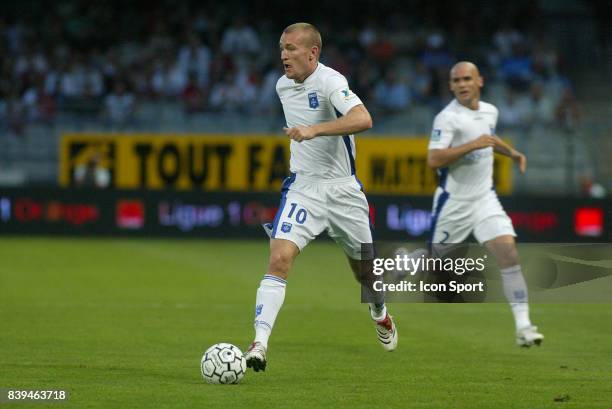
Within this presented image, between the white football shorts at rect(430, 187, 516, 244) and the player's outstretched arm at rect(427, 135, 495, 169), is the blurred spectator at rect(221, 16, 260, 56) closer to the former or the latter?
the white football shorts at rect(430, 187, 516, 244)

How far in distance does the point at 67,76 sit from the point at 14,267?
29.3ft

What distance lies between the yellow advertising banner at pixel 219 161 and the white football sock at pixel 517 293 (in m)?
13.2

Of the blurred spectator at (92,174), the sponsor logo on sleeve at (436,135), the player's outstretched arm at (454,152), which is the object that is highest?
the sponsor logo on sleeve at (436,135)

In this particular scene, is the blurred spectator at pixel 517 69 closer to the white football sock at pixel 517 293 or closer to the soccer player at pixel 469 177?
the soccer player at pixel 469 177

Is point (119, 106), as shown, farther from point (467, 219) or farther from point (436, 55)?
point (467, 219)

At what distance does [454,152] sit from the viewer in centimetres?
1081

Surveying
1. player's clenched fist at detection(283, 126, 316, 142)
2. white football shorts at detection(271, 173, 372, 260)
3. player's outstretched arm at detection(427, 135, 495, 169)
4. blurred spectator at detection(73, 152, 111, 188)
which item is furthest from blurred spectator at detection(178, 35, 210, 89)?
player's clenched fist at detection(283, 126, 316, 142)

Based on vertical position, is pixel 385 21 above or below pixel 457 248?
above

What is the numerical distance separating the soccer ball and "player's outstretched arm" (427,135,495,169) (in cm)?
357

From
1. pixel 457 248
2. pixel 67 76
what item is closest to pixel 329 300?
pixel 457 248

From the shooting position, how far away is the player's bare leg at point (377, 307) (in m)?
9.44

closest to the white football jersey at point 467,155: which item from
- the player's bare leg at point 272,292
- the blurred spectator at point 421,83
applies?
the player's bare leg at point 272,292

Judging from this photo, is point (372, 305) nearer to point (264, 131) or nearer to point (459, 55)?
point (264, 131)

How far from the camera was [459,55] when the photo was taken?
88.9 ft
